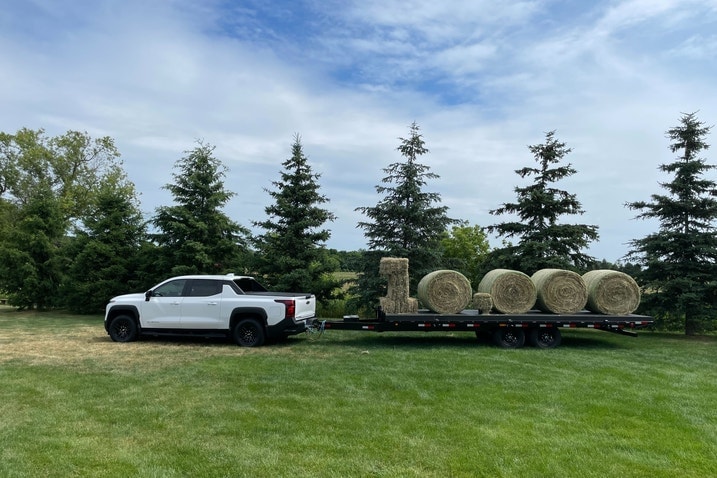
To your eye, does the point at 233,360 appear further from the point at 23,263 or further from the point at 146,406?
the point at 23,263

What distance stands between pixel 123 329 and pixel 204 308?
229cm

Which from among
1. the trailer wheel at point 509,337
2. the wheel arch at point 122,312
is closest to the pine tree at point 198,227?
the wheel arch at point 122,312

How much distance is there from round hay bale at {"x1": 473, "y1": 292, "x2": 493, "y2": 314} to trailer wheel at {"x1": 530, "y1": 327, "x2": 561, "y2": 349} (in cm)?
124

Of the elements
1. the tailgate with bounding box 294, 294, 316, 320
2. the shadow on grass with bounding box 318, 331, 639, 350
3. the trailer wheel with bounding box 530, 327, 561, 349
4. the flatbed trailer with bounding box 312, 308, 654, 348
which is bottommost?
the shadow on grass with bounding box 318, 331, 639, 350

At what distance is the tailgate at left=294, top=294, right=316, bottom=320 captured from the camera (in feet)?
38.5

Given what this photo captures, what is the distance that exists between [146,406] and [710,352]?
40.2 feet

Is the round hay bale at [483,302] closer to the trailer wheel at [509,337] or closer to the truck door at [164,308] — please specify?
the trailer wheel at [509,337]

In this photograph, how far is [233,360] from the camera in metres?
9.74

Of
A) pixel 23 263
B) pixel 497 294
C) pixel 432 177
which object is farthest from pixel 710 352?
pixel 23 263

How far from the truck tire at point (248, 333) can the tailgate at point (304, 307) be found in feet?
3.03

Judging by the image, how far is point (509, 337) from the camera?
12.0m

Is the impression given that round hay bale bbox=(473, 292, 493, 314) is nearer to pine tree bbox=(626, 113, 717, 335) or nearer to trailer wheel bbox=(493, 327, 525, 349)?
trailer wheel bbox=(493, 327, 525, 349)

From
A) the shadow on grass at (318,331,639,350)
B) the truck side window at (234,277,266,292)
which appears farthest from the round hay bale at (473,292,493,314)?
the truck side window at (234,277,266,292)

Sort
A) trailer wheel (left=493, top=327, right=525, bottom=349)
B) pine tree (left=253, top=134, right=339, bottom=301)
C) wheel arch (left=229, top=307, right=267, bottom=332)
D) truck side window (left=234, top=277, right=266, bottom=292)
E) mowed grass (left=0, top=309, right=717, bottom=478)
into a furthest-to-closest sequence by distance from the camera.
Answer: pine tree (left=253, top=134, right=339, bottom=301) → truck side window (left=234, top=277, right=266, bottom=292) → trailer wheel (left=493, top=327, right=525, bottom=349) → wheel arch (left=229, top=307, right=267, bottom=332) → mowed grass (left=0, top=309, right=717, bottom=478)
